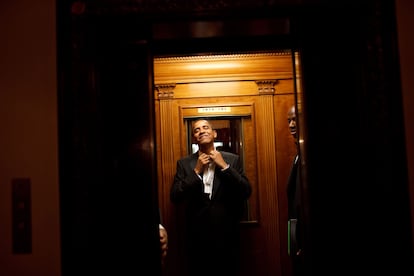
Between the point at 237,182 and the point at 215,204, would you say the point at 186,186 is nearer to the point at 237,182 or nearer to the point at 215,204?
the point at 215,204

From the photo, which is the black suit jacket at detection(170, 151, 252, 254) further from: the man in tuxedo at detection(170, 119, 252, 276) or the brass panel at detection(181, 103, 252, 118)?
the brass panel at detection(181, 103, 252, 118)

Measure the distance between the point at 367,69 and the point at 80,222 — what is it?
4.38 ft

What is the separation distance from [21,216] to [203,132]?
178cm

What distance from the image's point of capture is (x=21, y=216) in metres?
1.59

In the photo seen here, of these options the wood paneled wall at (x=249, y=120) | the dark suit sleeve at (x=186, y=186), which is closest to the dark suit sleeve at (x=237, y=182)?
the dark suit sleeve at (x=186, y=186)

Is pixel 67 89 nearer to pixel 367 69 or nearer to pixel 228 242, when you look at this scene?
pixel 367 69

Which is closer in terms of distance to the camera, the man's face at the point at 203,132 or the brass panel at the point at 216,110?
the man's face at the point at 203,132

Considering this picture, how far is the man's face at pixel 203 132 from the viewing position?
316 cm

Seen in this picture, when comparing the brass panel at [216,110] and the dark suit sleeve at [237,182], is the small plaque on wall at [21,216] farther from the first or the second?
the brass panel at [216,110]

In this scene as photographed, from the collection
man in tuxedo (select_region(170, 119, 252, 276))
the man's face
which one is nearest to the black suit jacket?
man in tuxedo (select_region(170, 119, 252, 276))

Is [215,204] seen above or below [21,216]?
below

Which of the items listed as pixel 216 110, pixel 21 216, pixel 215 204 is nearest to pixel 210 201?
pixel 215 204

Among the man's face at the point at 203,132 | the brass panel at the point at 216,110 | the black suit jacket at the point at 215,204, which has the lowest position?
the black suit jacket at the point at 215,204

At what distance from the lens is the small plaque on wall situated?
5.20 ft
